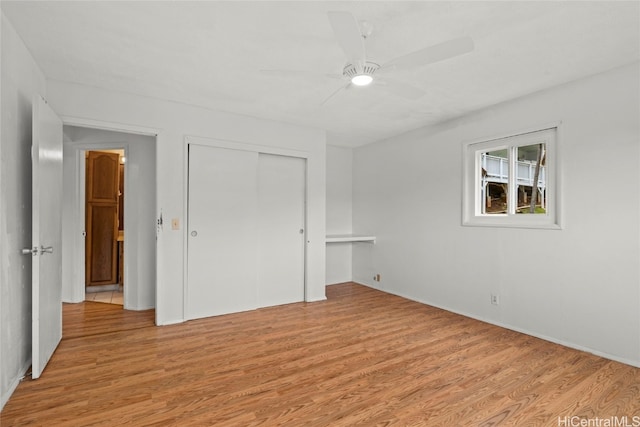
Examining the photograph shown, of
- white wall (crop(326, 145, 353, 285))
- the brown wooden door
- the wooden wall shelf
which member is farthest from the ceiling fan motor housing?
the brown wooden door

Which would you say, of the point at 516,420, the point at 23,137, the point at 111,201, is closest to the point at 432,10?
the point at 516,420

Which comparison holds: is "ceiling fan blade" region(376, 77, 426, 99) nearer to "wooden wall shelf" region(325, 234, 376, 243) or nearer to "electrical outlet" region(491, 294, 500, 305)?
"electrical outlet" region(491, 294, 500, 305)

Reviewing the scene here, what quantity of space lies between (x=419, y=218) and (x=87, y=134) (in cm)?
454

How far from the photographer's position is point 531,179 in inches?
136

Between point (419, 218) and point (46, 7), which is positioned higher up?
point (46, 7)

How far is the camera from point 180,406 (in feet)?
6.61

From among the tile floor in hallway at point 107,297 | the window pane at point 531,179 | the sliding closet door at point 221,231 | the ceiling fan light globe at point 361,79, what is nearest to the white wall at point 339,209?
the sliding closet door at point 221,231

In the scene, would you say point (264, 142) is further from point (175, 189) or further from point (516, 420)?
point (516, 420)

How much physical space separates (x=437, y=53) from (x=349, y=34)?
1.84 ft

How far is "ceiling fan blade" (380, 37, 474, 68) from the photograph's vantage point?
181 centimetres

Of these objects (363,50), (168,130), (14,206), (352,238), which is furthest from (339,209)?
(14,206)

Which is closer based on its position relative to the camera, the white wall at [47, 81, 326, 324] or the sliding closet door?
the white wall at [47, 81, 326, 324]

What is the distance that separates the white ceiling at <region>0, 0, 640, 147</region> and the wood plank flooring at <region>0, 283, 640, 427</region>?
85.4 inches

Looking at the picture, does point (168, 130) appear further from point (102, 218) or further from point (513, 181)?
point (513, 181)
